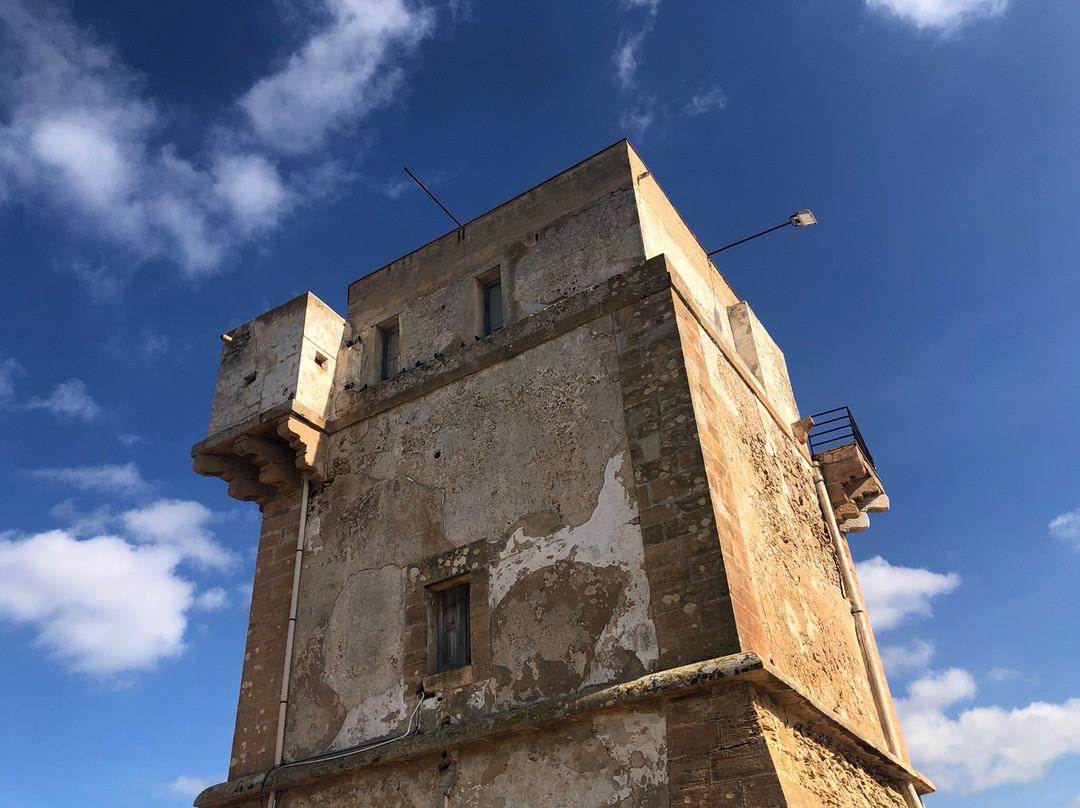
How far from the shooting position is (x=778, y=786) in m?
5.86

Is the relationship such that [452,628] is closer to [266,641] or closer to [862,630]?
[266,641]

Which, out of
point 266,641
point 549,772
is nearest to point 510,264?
point 266,641

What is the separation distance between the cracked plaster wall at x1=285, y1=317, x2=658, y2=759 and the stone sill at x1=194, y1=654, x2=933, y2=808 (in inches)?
9.8

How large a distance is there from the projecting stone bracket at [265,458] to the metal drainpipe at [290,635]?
0.20 meters

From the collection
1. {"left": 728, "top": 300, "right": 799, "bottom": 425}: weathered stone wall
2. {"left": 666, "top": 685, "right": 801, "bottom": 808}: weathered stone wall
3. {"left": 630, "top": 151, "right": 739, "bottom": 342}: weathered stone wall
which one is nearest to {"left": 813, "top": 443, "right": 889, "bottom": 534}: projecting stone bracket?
{"left": 728, "top": 300, "right": 799, "bottom": 425}: weathered stone wall

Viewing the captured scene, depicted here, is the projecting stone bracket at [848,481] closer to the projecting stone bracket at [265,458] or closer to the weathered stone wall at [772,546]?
the weathered stone wall at [772,546]

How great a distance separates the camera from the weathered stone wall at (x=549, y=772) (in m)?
6.48

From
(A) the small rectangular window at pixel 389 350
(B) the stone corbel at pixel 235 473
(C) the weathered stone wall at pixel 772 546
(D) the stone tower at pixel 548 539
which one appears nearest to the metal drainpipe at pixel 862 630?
(D) the stone tower at pixel 548 539

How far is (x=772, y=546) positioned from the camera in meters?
8.41

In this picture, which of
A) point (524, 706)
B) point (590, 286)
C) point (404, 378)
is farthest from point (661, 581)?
point (404, 378)

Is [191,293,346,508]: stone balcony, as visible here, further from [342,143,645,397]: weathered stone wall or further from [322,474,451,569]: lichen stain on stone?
[322,474,451,569]: lichen stain on stone

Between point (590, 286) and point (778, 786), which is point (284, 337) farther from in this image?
point (778, 786)

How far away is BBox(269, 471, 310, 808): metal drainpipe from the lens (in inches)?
335

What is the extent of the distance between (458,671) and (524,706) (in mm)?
847
